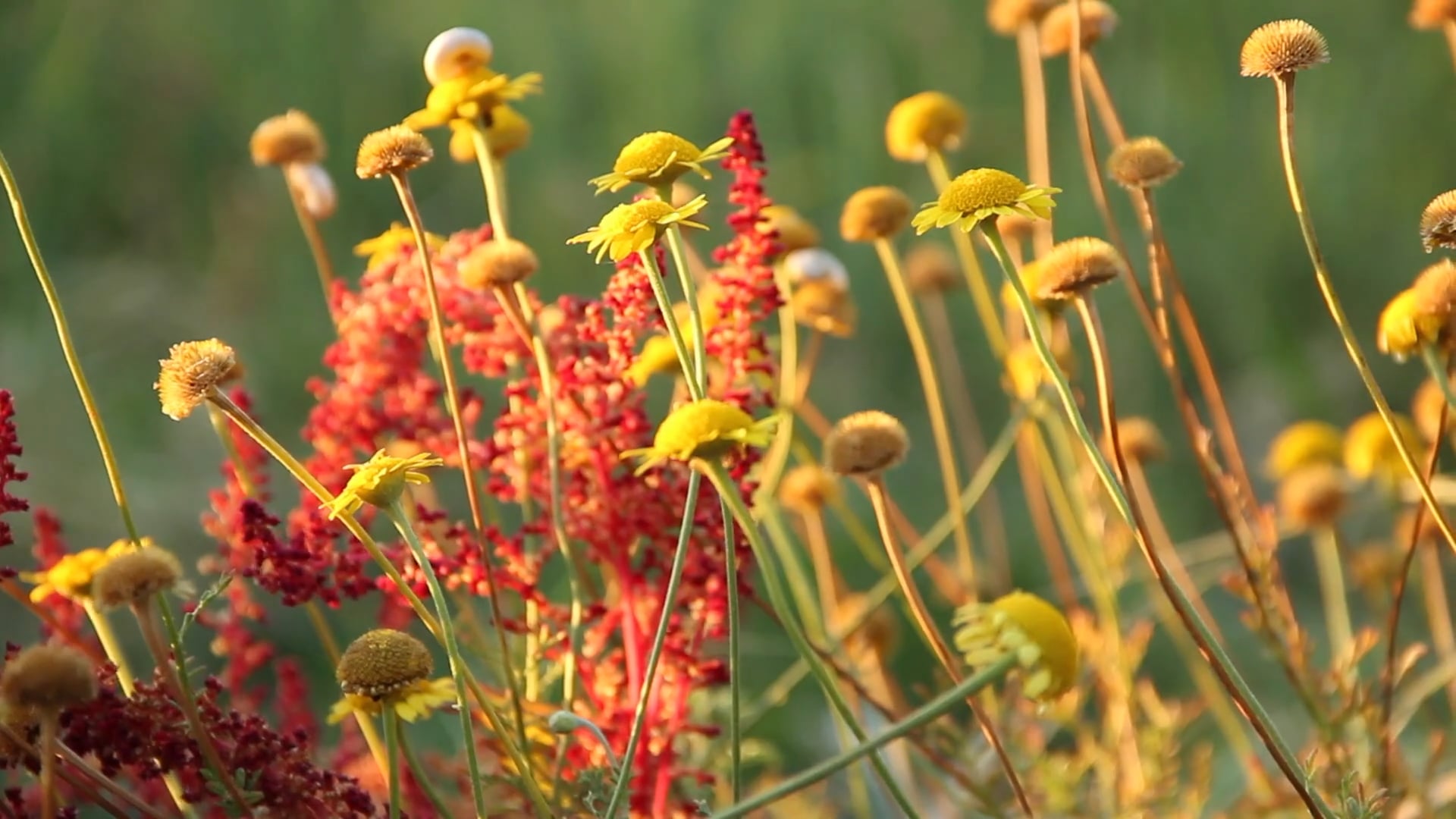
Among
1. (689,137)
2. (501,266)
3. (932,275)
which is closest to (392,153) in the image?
(501,266)

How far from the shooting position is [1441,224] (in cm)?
39

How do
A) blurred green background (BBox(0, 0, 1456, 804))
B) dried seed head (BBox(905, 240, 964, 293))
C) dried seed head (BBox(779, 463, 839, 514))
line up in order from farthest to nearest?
blurred green background (BBox(0, 0, 1456, 804))
dried seed head (BBox(905, 240, 964, 293))
dried seed head (BBox(779, 463, 839, 514))

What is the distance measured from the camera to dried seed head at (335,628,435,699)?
0.38 metres

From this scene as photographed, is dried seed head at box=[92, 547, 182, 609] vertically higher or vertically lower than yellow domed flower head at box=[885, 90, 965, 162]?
lower

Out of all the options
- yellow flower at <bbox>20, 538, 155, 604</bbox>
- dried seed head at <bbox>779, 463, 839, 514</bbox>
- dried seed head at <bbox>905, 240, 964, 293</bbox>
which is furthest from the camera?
dried seed head at <bbox>905, 240, 964, 293</bbox>

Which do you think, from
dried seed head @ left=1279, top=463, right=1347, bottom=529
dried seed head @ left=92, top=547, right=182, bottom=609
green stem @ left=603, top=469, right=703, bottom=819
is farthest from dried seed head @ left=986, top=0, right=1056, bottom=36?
dried seed head @ left=92, top=547, right=182, bottom=609

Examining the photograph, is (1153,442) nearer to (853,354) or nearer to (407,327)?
(407,327)

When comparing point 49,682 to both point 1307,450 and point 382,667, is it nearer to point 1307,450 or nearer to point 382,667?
point 382,667

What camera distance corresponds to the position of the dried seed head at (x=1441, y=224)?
0.39 meters

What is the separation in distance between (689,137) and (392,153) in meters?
0.96

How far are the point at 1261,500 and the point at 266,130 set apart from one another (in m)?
1.19

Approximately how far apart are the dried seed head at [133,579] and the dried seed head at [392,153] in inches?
6.0

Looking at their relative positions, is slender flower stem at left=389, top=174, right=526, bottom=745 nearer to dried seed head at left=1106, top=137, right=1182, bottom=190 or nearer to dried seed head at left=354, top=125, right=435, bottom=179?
dried seed head at left=354, top=125, right=435, bottom=179

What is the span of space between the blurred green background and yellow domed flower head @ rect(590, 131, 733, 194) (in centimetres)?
85
